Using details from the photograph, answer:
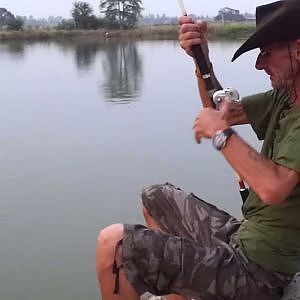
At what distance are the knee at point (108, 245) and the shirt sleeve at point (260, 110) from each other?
0.76 m

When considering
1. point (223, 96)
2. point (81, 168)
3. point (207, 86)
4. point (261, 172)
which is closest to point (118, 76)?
point (81, 168)

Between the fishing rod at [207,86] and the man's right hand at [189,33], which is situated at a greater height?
the man's right hand at [189,33]

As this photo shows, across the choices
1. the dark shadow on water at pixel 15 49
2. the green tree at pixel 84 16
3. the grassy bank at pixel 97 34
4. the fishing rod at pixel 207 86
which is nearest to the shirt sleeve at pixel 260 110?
the fishing rod at pixel 207 86

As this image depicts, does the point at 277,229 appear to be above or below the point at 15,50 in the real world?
above

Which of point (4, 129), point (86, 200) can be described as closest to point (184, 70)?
point (4, 129)

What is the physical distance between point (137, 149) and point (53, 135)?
1.73m

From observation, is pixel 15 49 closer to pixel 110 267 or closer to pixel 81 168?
pixel 81 168

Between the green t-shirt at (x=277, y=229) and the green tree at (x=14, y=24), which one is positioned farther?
the green tree at (x=14, y=24)

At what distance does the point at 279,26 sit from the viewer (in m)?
2.06

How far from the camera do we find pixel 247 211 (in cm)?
229

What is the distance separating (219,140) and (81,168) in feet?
20.6

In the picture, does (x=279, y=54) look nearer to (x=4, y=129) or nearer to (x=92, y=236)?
(x=92, y=236)

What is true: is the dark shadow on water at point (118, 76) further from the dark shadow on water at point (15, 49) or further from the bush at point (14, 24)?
the bush at point (14, 24)

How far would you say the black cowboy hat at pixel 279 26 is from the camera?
2047mm
